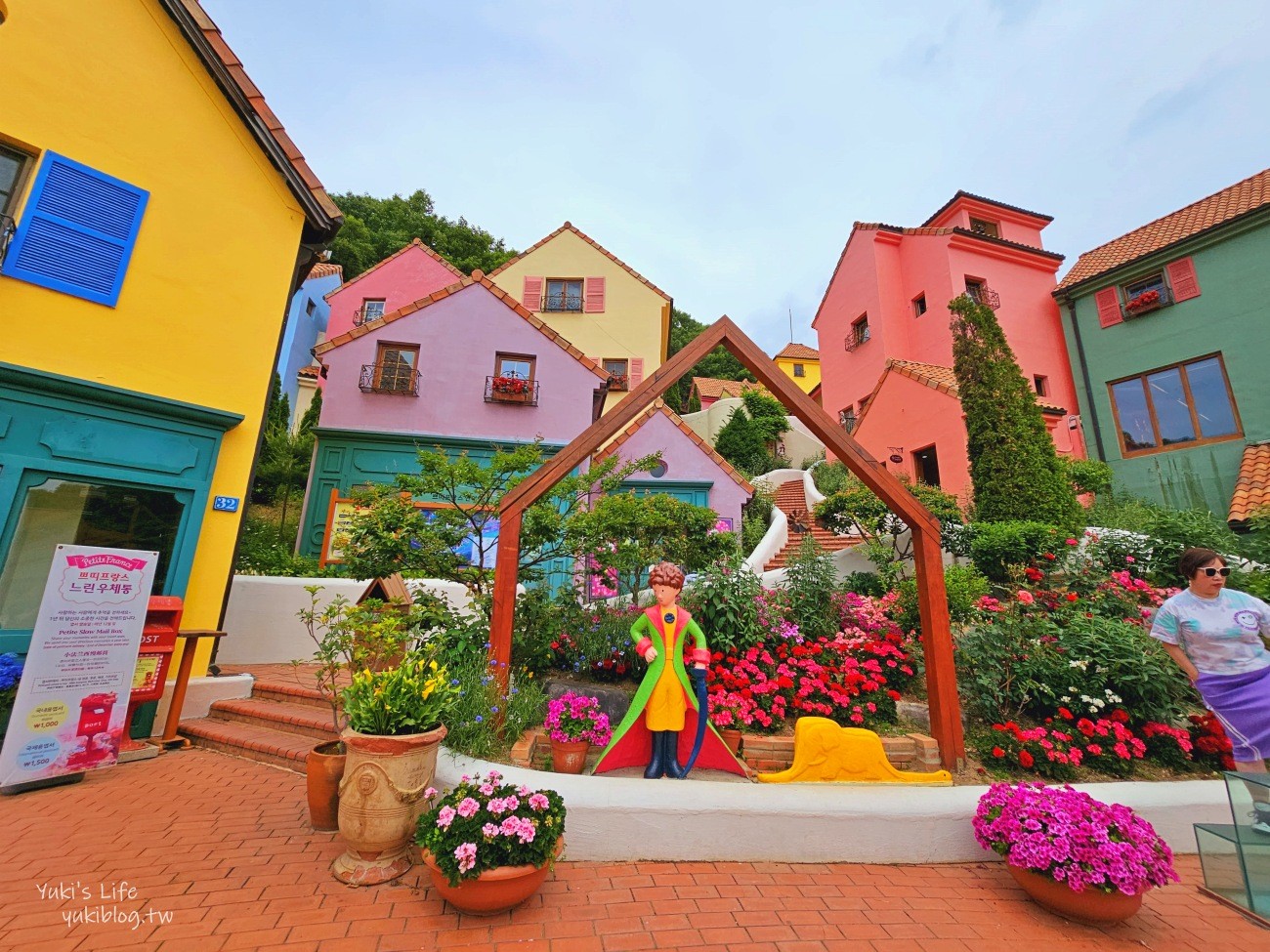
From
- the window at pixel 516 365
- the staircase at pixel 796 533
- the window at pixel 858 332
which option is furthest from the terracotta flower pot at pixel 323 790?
the window at pixel 858 332

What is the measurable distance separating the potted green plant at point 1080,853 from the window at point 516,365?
415 inches

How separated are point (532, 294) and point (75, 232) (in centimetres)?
1337

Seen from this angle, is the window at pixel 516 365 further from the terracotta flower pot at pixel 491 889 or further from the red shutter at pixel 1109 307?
the red shutter at pixel 1109 307

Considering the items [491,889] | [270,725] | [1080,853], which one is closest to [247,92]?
[270,725]

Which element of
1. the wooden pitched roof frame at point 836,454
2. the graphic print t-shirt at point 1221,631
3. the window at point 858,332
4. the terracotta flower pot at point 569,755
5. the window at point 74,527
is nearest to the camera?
the graphic print t-shirt at point 1221,631

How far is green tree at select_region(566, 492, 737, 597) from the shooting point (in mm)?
5852

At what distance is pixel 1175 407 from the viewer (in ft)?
38.8

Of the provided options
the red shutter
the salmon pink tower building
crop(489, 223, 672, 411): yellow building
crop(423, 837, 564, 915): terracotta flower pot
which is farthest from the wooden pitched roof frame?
the red shutter

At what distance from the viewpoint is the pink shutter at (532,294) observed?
707 inches

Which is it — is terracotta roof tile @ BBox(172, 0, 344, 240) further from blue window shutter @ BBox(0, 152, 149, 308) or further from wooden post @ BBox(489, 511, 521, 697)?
wooden post @ BBox(489, 511, 521, 697)

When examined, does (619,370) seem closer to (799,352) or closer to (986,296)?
(986,296)

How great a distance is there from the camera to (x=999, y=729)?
429 cm

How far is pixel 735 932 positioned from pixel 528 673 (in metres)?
2.87

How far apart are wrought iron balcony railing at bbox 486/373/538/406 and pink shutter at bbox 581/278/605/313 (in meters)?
7.54
